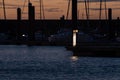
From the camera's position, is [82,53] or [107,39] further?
[107,39]

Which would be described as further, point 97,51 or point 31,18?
point 31,18

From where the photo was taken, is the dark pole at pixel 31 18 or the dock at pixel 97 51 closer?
the dock at pixel 97 51

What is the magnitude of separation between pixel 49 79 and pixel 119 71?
716 cm

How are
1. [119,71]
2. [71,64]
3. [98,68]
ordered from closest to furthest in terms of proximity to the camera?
[119,71] < [98,68] < [71,64]

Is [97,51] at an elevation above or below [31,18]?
below

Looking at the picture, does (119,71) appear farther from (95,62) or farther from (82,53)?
(82,53)

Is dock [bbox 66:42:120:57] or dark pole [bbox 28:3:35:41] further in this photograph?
dark pole [bbox 28:3:35:41]

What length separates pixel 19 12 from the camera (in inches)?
4063

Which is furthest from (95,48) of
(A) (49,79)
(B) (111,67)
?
(A) (49,79)

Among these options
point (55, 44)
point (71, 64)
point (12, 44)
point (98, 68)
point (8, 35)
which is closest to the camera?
point (98, 68)

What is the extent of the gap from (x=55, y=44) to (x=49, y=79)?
2389 inches

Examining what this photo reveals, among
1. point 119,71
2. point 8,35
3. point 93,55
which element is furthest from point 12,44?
point 119,71

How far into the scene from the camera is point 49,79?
3947cm

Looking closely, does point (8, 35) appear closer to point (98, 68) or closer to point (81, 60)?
point (81, 60)
